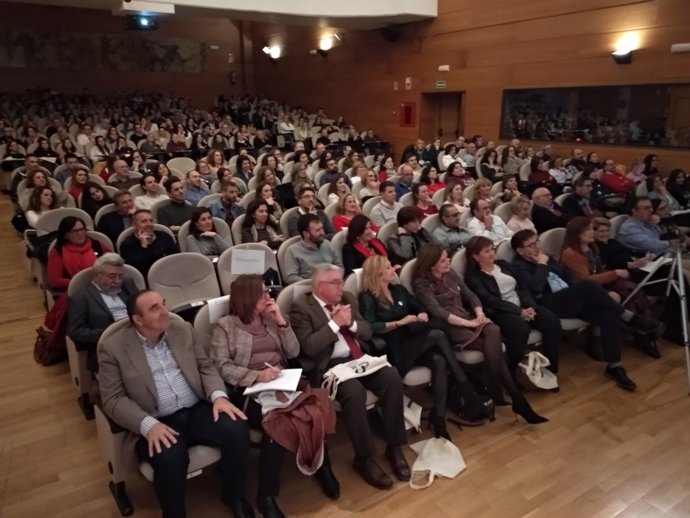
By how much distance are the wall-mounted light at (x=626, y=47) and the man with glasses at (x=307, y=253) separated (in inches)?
298

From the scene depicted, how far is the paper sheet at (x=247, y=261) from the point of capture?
3668 mm

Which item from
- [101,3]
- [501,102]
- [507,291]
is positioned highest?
[101,3]

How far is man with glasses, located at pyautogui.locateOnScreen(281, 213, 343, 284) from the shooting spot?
3.95 metres

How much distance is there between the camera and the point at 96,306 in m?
3.01

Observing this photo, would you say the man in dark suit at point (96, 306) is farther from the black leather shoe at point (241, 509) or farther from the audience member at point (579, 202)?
the audience member at point (579, 202)

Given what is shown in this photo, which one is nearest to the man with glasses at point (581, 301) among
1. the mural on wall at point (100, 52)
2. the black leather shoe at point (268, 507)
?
the black leather shoe at point (268, 507)

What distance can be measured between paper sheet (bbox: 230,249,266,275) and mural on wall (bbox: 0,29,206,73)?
1462cm

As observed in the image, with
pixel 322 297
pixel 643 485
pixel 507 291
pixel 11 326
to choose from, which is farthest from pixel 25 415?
pixel 643 485

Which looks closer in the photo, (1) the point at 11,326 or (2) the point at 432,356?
(2) the point at 432,356

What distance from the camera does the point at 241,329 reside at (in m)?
2.73

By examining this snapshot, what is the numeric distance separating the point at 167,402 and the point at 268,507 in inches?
27.8

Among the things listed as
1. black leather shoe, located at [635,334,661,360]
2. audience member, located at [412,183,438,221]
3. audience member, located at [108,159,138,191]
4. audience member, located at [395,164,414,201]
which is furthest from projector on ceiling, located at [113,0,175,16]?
black leather shoe, located at [635,334,661,360]

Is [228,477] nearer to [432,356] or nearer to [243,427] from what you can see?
[243,427]

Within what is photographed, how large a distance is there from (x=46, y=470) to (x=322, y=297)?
5.79 feet
